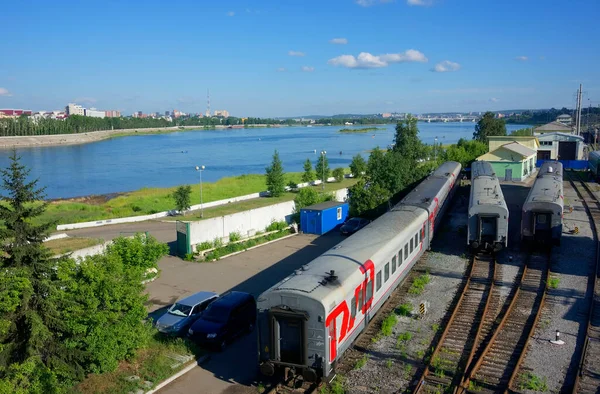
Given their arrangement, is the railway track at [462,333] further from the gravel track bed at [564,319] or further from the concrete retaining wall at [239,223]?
the concrete retaining wall at [239,223]

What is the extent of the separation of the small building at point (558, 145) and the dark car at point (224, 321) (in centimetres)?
5395

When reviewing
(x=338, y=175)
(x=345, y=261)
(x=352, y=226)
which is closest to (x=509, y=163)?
(x=338, y=175)

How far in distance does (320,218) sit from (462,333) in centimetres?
1498

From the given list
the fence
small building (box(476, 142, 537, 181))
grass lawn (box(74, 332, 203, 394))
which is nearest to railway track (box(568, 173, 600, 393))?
grass lawn (box(74, 332, 203, 394))

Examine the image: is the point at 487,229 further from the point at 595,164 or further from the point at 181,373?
the point at 595,164

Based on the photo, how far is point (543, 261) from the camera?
21.8 metres

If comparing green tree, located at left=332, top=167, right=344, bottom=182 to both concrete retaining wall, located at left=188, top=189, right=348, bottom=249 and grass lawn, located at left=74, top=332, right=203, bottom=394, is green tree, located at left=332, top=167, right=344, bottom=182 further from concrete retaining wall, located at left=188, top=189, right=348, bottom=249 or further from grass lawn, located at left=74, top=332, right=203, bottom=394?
grass lawn, located at left=74, top=332, right=203, bottom=394

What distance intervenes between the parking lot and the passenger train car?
159 cm

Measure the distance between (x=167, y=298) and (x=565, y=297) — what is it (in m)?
14.6

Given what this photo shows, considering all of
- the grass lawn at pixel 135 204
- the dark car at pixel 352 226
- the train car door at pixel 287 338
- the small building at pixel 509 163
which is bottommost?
the grass lawn at pixel 135 204

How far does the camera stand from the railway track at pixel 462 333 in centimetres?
1209

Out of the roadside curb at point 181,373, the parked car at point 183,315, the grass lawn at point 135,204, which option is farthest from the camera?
the grass lawn at point 135,204

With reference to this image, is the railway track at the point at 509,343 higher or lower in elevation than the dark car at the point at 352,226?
lower

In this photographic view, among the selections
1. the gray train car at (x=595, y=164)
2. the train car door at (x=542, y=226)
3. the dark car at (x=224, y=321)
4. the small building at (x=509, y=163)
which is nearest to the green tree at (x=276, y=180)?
the small building at (x=509, y=163)
